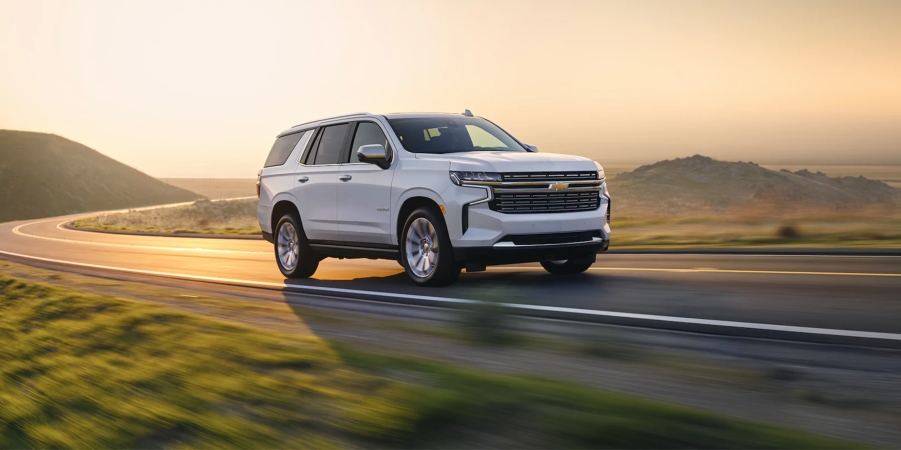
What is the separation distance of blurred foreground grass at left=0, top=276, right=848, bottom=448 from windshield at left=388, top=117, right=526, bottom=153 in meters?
4.12

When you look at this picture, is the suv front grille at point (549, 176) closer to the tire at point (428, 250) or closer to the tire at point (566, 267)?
the tire at point (428, 250)

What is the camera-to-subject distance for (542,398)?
160 inches

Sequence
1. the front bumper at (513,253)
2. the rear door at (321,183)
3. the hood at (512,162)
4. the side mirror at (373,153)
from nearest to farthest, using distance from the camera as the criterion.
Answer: the front bumper at (513,253) → the hood at (512,162) → the side mirror at (373,153) → the rear door at (321,183)

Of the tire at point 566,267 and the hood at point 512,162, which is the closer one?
the hood at point 512,162

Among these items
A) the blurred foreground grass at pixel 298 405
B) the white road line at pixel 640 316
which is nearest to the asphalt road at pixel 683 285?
the white road line at pixel 640 316

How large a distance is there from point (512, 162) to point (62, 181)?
15969 centimetres

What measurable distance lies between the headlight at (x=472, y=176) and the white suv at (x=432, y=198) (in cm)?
1

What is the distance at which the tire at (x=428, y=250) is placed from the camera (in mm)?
9016

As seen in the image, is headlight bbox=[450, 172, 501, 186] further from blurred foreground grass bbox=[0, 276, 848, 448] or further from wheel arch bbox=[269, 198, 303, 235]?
wheel arch bbox=[269, 198, 303, 235]

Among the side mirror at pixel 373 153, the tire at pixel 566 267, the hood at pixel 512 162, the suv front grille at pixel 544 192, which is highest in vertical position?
the side mirror at pixel 373 153

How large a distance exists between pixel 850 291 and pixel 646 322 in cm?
261

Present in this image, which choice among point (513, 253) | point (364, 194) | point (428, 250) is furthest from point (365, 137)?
point (513, 253)

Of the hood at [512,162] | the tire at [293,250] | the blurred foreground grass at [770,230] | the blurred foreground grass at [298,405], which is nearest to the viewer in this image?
the blurred foreground grass at [298,405]

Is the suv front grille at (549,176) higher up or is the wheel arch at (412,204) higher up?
the suv front grille at (549,176)
